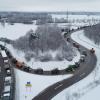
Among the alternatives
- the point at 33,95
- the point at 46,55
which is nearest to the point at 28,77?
the point at 33,95

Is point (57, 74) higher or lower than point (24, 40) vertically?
lower

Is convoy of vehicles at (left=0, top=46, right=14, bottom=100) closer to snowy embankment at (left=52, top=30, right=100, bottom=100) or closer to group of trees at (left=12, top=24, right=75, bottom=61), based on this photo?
snowy embankment at (left=52, top=30, right=100, bottom=100)

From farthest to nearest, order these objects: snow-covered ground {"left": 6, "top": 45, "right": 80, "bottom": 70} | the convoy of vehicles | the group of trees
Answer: the group of trees < snow-covered ground {"left": 6, "top": 45, "right": 80, "bottom": 70} < the convoy of vehicles

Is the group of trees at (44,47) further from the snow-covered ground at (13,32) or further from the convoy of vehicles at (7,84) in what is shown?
the snow-covered ground at (13,32)

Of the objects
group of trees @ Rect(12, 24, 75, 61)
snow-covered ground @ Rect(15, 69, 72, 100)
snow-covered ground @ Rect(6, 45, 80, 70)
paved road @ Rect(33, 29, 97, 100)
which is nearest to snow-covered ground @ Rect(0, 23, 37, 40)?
group of trees @ Rect(12, 24, 75, 61)

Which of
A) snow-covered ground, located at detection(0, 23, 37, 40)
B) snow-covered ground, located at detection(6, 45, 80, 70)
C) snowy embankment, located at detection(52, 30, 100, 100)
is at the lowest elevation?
snowy embankment, located at detection(52, 30, 100, 100)

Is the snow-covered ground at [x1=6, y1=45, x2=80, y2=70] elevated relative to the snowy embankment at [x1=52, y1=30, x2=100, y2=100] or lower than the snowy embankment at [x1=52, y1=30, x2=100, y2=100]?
elevated

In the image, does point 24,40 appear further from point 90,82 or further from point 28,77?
point 90,82

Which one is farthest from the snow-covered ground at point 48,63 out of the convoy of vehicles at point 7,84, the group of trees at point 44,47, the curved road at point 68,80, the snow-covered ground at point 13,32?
the snow-covered ground at point 13,32
